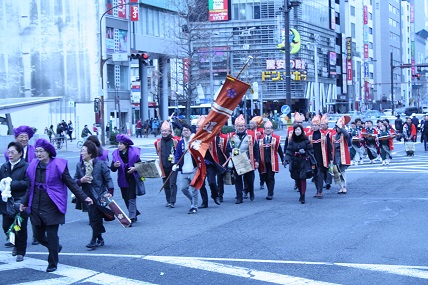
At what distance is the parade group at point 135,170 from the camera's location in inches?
356

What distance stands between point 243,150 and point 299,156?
4.30ft

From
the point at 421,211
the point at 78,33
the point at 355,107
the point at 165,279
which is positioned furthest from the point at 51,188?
the point at 355,107

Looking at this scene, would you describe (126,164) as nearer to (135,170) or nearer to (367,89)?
(135,170)

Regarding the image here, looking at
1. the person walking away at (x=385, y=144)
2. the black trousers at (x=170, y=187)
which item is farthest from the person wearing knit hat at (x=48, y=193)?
the person walking away at (x=385, y=144)

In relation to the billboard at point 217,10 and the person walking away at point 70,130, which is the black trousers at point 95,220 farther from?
the billboard at point 217,10

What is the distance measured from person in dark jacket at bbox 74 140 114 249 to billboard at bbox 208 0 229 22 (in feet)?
203

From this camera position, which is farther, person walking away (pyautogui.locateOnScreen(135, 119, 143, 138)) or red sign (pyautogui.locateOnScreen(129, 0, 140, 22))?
red sign (pyautogui.locateOnScreen(129, 0, 140, 22))

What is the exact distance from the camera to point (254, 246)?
1030cm

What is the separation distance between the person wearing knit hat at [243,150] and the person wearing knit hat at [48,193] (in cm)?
694

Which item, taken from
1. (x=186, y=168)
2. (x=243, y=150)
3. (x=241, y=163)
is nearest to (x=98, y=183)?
(x=186, y=168)

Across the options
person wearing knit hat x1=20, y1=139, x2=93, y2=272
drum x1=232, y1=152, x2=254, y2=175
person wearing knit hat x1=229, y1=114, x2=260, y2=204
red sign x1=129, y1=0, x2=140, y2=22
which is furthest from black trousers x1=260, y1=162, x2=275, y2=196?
red sign x1=129, y1=0, x2=140, y2=22

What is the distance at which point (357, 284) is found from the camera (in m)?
7.89

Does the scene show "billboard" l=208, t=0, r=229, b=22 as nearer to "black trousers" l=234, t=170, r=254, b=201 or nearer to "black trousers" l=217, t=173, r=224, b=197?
"black trousers" l=234, t=170, r=254, b=201

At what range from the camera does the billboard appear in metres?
71.6
